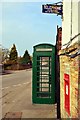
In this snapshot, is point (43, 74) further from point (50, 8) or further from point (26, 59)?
point (26, 59)

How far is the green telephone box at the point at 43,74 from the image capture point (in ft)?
37.8

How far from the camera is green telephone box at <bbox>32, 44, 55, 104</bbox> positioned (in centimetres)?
1151

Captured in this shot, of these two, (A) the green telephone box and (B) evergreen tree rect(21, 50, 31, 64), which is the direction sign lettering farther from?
(B) evergreen tree rect(21, 50, 31, 64)

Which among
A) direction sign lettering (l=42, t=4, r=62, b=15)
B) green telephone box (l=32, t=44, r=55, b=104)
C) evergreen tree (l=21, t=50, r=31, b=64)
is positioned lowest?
evergreen tree (l=21, t=50, r=31, b=64)

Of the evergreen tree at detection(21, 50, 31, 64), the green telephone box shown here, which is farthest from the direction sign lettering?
the evergreen tree at detection(21, 50, 31, 64)

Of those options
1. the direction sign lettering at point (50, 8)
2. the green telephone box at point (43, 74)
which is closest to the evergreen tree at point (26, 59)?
the green telephone box at point (43, 74)

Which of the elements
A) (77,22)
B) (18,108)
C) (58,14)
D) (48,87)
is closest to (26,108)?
(18,108)

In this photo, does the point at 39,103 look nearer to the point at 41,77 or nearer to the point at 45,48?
the point at 41,77

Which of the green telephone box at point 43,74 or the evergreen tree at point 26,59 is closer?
the green telephone box at point 43,74

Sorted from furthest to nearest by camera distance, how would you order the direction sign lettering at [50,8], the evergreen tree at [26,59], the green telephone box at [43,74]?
1. the evergreen tree at [26,59]
2. the green telephone box at [43,74]
3. the direction sign lettering at [50,8]

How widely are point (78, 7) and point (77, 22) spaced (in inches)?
10.9

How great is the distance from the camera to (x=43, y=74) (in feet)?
38.2

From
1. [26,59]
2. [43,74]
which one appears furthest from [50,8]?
[26,59]

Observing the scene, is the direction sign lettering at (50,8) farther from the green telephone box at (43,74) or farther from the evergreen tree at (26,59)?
the evergreen tree at (26,59)
